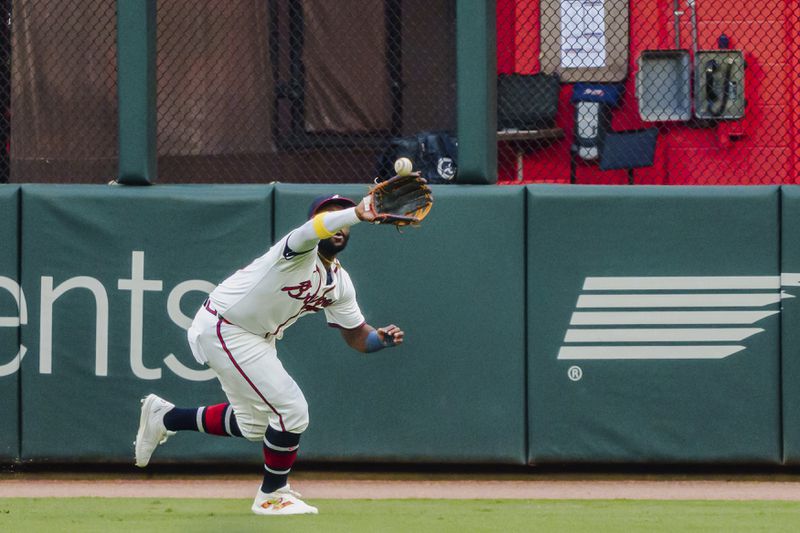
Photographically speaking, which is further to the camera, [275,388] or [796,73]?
[796,73]

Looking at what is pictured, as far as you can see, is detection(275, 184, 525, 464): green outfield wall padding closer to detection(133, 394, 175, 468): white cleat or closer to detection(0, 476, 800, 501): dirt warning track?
detection(0, 476, 800, 501): dirt warning track

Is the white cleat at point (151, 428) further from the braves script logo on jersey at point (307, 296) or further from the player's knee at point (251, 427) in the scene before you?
the braves script logo on jersey at point (307, 296)

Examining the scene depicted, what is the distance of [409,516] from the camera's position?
568cm

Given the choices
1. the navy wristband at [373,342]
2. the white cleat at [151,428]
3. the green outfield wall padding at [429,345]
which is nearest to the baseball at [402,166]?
the navy wristband at [373,342]

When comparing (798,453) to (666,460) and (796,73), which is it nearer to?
(666,460)

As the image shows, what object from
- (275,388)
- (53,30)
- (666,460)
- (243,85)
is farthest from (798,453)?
(53,30)

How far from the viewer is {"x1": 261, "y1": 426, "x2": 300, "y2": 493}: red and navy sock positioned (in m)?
5.73

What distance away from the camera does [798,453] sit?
23.4ft

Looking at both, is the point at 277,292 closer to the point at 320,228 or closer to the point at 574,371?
the point at 320,228

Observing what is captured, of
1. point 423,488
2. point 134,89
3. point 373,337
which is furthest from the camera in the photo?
point 134,89

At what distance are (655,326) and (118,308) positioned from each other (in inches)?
133

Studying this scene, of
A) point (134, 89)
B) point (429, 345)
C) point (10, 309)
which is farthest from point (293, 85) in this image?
point (10, 309)

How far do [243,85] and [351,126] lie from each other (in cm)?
83

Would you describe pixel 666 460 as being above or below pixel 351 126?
below
